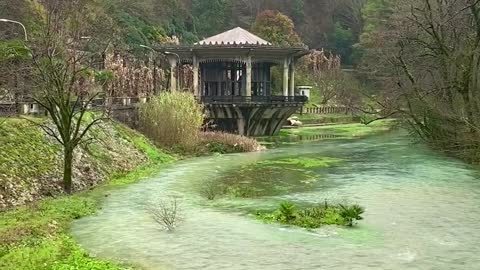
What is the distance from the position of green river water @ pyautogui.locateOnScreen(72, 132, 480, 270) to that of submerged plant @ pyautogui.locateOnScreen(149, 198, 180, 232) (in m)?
0.24

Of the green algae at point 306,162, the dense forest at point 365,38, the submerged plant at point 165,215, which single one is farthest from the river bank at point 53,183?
the green algae at point 306,162

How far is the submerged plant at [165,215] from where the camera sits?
16.0 meters

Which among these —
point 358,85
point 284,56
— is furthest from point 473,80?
point 358,85

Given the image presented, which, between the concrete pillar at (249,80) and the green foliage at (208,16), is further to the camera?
the green foliage at (208,16)

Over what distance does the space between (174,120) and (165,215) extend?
67.6 ft

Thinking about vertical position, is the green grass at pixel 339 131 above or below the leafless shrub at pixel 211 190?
above

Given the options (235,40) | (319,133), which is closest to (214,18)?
(319,133)

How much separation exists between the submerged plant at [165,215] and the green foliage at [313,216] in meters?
2.63

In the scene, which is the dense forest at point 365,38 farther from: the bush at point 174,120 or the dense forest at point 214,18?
the bush at point 174,120

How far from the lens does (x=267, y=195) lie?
21703mm

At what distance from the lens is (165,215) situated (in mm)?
16266

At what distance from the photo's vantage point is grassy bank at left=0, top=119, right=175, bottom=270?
42.8ft

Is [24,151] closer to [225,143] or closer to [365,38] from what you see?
[225,143]

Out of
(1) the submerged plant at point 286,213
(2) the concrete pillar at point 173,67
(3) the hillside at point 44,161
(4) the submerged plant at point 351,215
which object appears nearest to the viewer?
(4) the submerged plant at point 351,215
